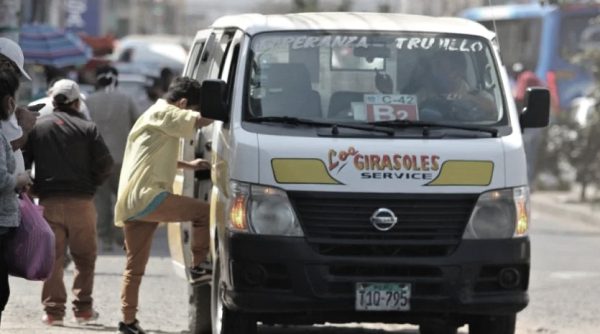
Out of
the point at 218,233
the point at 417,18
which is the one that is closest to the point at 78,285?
the point at 218,233

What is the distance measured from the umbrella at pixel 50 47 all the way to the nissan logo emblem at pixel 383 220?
15.3 m

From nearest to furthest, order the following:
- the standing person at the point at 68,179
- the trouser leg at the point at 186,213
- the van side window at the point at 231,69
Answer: the van side window at the point at 231,69 → the trouser leg at the point at 186,213 → the standing person at the point at 68,179

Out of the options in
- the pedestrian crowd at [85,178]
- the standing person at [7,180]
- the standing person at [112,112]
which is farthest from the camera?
the standing person at [112,112]

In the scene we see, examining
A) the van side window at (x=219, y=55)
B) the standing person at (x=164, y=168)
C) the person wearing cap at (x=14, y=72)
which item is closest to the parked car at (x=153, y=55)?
the van side window at (x=219, y=55)

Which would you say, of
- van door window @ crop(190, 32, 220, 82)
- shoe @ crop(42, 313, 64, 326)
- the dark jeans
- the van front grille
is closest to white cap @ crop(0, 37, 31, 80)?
the dark jeans

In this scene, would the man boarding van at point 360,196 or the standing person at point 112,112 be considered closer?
the man boarding van at point 360,196

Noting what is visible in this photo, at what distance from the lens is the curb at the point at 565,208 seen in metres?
23.0

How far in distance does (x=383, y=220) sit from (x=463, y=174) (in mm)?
520

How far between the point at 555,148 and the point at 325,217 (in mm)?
18610

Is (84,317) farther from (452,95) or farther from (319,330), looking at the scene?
(452,95)

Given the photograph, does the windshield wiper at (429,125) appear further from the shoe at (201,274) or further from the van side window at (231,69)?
the shoe at (201,274)

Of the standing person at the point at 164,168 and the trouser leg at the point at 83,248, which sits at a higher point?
the standing person at the point at 164,168

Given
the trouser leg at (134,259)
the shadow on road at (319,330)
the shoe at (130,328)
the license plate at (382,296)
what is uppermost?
the license plate at (382,296)

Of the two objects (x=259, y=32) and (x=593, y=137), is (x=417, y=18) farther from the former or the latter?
(x=593, y=137)
